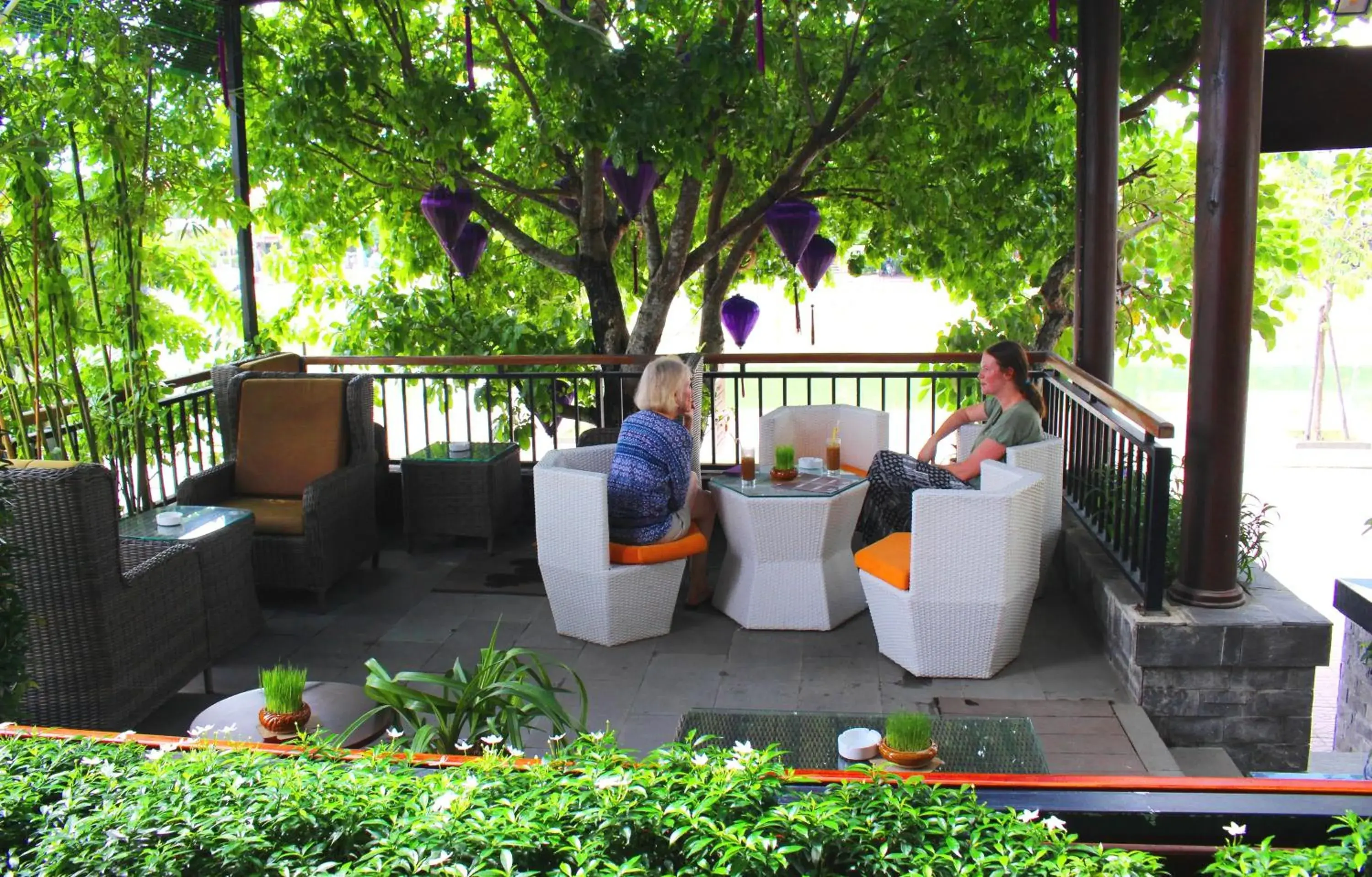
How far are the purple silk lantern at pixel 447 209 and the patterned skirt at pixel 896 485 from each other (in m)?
2.55

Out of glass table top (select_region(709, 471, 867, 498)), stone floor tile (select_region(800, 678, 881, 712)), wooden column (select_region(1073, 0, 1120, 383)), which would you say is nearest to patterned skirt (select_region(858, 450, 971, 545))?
glass table top (select_region(709, 471, 867, 498))

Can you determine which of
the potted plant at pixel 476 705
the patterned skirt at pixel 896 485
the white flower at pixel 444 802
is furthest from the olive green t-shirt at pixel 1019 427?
the white flower at pixel 444 802

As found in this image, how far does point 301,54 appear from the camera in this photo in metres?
7.51

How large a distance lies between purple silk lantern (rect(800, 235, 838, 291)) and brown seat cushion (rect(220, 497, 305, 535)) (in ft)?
10.2

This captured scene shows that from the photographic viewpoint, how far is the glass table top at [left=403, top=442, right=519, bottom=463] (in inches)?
217

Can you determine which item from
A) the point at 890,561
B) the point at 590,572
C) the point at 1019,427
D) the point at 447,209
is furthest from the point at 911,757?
the point at 447,209

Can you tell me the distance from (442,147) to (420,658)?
3.38 metres

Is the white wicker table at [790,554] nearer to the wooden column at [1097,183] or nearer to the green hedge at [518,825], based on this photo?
the wooden column at [1097,183]

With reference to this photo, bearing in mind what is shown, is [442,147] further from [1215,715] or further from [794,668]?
[1215,715]

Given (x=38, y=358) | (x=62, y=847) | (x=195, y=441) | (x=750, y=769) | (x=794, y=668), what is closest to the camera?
(x=62, y=847)

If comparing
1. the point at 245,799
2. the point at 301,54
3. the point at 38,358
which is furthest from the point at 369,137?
the point at 245,799

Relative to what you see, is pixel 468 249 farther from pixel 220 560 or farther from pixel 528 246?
pixel 220 560

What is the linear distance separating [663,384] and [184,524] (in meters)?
1.81

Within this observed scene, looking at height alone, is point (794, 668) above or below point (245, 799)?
below
